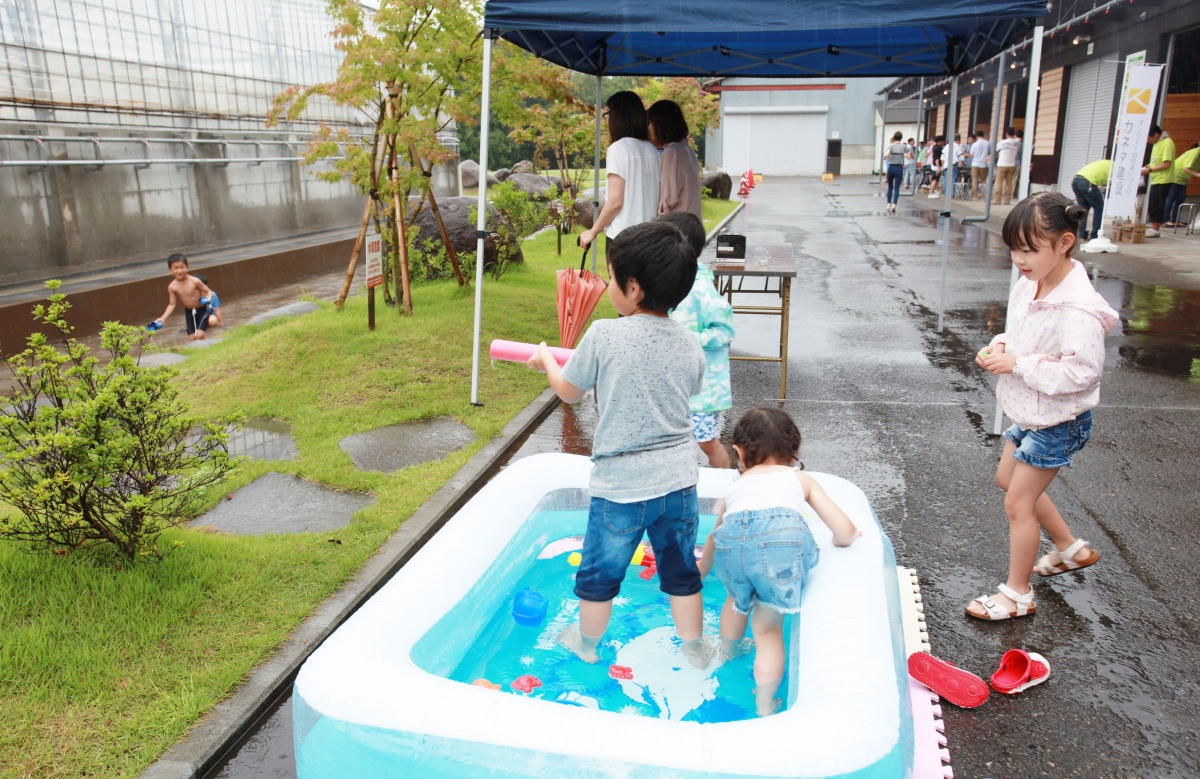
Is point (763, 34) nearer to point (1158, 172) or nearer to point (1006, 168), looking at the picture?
point (1158, 172)

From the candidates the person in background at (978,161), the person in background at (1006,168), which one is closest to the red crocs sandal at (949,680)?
the person in background at (1006,168)

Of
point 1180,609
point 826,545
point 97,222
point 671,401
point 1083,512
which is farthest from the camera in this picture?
point 97,222

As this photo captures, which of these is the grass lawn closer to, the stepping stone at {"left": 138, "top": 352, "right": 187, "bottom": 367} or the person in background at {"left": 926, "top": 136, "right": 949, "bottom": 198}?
the stepping stone at {"left": 138, "top": 352, "right": 187, "bottom": 367}

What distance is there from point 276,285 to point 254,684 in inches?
455

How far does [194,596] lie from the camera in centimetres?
335

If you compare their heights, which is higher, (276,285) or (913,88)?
(913,88)

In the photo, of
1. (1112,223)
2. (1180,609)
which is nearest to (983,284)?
(1112,223)

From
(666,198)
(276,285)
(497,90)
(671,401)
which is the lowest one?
(276,285)

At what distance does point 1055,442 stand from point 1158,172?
14554 mm

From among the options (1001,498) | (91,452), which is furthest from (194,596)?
(1001,498)

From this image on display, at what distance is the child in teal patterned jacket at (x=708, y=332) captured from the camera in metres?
3.81

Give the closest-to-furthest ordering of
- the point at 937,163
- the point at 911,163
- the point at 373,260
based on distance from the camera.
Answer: the point at 373,260, the point at 937,163, the point at 911,163

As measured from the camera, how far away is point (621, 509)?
2779 mm

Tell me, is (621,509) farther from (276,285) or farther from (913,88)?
(913,88)
